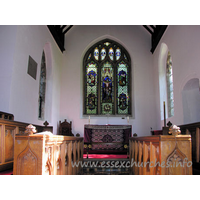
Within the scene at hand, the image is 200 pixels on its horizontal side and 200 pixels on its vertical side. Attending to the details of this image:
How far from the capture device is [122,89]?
9305 millimetres

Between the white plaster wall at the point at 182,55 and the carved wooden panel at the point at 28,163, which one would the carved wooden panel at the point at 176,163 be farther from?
the white plaster wall at the point at 182,55

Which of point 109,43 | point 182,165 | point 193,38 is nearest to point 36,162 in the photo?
point 182,165

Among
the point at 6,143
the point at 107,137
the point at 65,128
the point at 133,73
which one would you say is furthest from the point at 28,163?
the point at 133,73

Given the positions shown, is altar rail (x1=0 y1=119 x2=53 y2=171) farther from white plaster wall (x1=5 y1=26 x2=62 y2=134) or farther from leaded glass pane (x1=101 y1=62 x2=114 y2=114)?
leaded glass pane (x1=101 y1=62 x2=114 y2=114)

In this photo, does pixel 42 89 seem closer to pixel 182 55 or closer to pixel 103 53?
pixel 103 53

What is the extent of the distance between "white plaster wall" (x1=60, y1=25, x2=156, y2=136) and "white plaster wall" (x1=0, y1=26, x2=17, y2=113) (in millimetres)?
4191

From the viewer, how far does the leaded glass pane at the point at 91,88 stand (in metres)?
9.14

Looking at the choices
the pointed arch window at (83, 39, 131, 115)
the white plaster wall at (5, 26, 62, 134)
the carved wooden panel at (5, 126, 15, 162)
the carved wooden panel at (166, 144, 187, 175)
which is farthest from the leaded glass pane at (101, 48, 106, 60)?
the carved wooden panel at (166, 144, 187, 175)

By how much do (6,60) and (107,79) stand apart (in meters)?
5.14

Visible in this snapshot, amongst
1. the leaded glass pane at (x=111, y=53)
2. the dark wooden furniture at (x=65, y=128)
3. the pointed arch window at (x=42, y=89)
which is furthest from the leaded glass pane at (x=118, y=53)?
the dark wooden furniture at (x=65, y=128)

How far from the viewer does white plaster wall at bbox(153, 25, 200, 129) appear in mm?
5117

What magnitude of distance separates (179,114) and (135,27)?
15.7 ft

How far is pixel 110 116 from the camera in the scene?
8.88m
